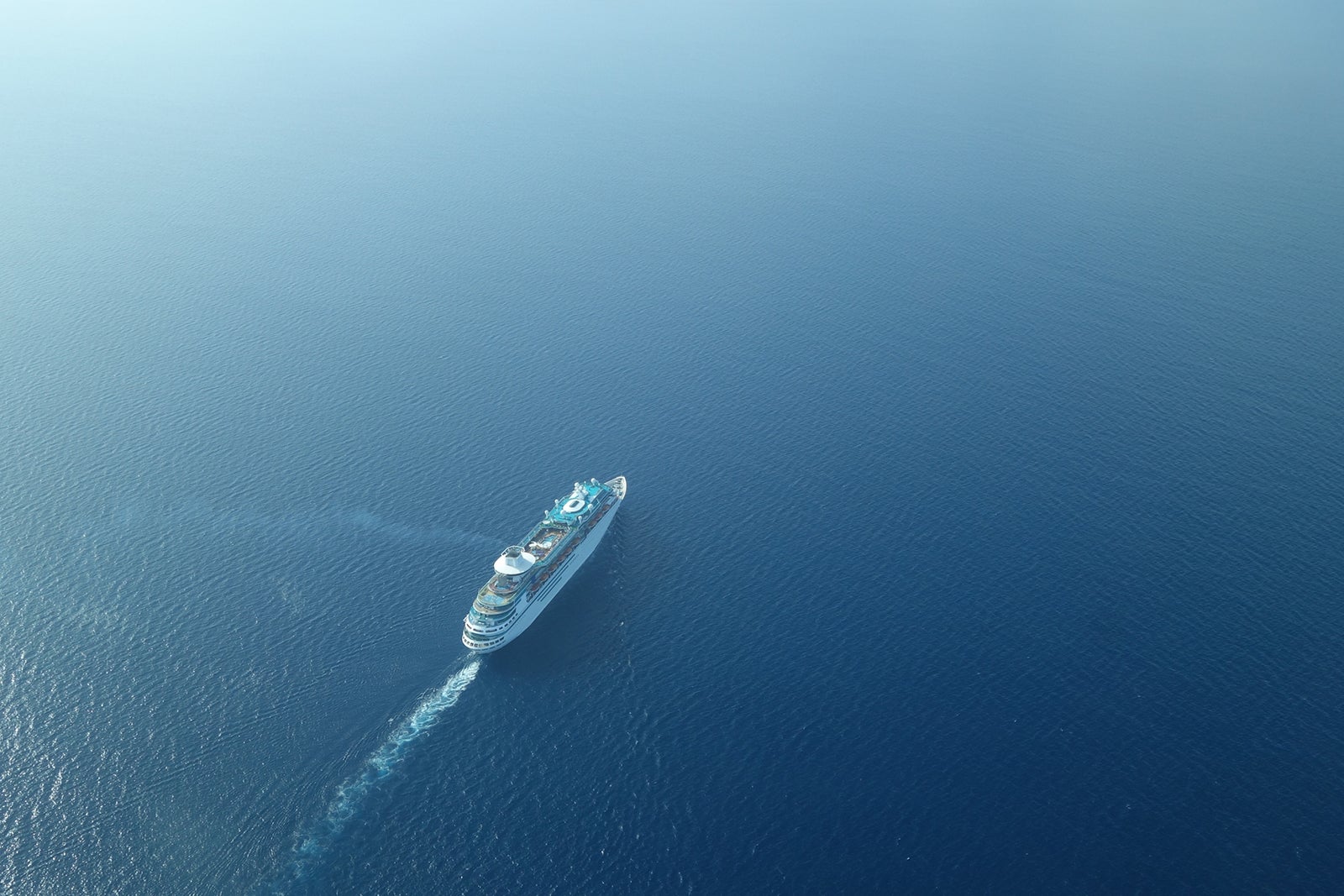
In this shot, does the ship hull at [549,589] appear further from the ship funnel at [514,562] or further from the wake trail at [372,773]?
the ship funnel at [514,562]

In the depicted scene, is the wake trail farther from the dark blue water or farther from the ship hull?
the ship hull

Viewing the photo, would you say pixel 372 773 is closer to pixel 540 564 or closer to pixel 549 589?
pixel 549 589

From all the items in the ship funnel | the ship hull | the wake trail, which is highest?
the ship funnel

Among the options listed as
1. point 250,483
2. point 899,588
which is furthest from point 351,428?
point 899,588

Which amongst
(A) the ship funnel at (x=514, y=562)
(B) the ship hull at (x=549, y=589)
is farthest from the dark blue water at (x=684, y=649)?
(A) the ship funnel at (x=514, y=562)

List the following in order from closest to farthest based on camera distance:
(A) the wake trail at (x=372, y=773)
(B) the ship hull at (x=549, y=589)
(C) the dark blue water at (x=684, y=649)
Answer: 1. (A) the wake trail at (x=372, y=773)
2. (C) the dark blue water at (x=684, y=649)
3. (B) the ship hull at (x=549, y=589)

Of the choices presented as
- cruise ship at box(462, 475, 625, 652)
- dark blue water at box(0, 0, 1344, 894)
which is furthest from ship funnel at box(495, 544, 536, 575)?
dark blue water at box(0, 0, 1344, 894)

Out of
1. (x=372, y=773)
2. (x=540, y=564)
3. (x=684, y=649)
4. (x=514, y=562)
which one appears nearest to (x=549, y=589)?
(x=540, y=564)

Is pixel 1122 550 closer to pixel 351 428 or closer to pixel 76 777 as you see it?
pixel 351 428

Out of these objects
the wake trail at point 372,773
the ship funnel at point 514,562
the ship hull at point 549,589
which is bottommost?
the wake trail at point 372,773

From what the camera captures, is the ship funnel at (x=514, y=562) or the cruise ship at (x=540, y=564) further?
the ship funnel at (x=514, y=562)
